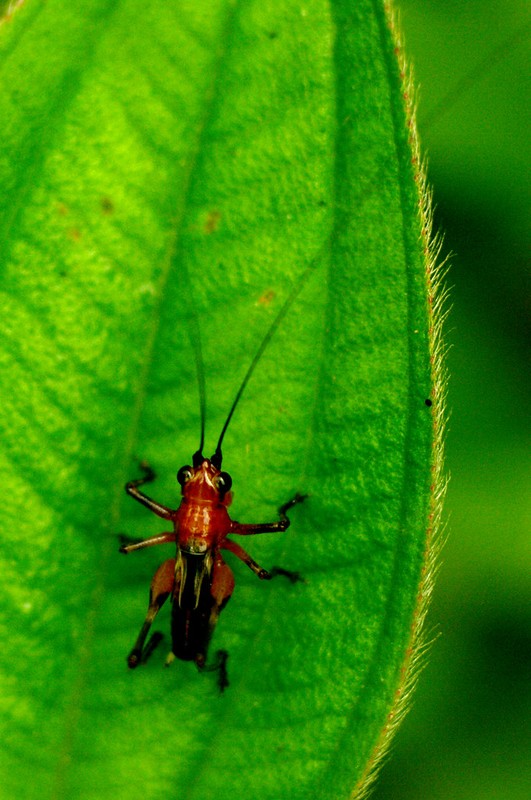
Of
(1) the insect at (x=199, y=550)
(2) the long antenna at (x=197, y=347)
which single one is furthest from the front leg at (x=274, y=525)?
(2) the long antenna at (x=197, y=347)

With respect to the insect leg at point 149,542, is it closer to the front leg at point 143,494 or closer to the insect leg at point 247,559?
the front leg at point 143,494

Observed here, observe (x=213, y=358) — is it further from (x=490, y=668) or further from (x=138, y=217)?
(x=490, y=668)

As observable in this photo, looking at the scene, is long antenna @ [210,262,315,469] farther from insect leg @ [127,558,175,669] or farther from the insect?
insect leg @ [127,558,175,669]

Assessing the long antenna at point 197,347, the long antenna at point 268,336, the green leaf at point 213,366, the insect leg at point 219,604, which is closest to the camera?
the green leaf at point 213,366

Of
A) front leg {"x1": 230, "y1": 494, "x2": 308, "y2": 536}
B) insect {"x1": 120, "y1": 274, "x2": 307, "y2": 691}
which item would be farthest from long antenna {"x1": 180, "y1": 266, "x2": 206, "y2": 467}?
front leg {"x1": 230, "y1": 494, "x2": 308, "y2": 536}

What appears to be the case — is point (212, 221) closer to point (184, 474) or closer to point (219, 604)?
point (184, 474)
